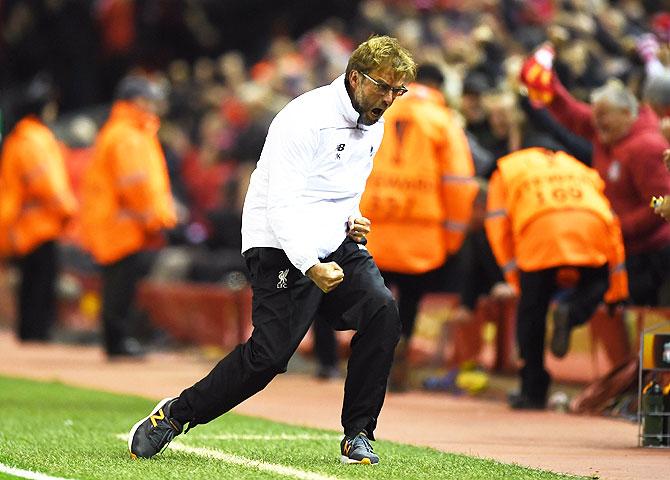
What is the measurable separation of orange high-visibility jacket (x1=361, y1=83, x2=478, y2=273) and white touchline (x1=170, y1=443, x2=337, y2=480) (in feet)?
13.7

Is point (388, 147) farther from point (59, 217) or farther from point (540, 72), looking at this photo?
point (59, 217)

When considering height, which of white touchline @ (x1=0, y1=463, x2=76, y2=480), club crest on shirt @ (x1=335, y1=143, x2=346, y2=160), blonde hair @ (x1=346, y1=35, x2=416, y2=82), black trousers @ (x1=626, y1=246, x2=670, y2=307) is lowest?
white touchline @ (x1=0, y1=463, x2=76, y2=480)

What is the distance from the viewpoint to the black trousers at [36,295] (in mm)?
17906

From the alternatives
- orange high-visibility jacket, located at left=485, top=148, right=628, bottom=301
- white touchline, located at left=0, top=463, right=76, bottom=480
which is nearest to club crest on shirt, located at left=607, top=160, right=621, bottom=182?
orange high-visibility jacket, located at left=485, top=148, right=628, bottom=301

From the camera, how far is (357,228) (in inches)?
306

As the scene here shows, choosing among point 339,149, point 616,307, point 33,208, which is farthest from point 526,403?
point 33,208

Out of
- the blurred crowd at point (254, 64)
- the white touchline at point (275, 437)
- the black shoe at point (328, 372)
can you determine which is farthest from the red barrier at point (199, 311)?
the white touchline at point (275, 437)

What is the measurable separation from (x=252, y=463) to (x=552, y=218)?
4.16 m

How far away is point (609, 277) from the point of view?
11.2 metres

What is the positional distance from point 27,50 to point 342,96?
19.4 m

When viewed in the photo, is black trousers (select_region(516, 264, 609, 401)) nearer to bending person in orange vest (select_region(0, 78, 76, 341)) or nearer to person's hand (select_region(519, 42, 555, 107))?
person's hand (select_region(519, 42, 555, 107))

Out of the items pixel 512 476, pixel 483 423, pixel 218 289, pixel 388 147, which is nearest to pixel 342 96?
pixel 512 476

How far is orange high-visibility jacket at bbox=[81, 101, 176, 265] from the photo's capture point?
15.3 m

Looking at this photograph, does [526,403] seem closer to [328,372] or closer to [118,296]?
[328,372]
